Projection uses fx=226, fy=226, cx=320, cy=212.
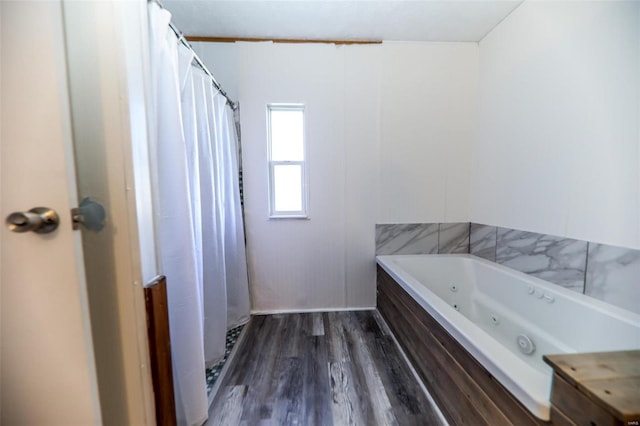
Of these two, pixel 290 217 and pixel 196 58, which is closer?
pixel 196 58

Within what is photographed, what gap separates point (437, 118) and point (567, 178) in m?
1.08

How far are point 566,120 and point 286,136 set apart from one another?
1.99 metres

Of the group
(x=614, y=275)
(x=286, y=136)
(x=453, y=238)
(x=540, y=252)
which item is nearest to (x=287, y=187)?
(x=286, y=136)

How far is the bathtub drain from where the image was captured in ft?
4.59

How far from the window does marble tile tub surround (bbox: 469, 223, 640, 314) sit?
170cm

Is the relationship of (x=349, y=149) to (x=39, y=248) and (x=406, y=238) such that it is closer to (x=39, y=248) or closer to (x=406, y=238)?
(x=406, y=238)

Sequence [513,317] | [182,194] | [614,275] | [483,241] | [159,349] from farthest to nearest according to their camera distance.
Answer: [483,241] → [513,317] → [614,275] → [182,194] → [159,349]

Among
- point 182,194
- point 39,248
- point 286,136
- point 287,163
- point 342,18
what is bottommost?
point 39,248

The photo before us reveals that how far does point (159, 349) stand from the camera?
0.79 metres

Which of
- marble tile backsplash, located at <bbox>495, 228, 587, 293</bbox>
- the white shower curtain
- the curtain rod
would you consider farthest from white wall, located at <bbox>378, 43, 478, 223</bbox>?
the white shower curtain

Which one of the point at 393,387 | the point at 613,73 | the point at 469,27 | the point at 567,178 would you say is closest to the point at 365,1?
the point at 469,27

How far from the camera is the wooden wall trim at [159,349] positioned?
2.48 ft

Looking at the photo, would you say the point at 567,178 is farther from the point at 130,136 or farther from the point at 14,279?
the point at 14,279

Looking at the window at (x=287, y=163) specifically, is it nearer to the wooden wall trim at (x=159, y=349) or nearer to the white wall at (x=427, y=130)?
the white wall at (x=427, y=130)
